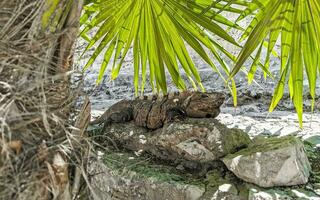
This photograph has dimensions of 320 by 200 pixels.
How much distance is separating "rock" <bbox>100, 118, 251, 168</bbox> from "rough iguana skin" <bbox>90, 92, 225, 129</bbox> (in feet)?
0.15

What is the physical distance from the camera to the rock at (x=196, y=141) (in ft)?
4.98

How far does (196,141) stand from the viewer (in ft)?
5.05

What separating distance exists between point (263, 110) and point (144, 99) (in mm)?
743

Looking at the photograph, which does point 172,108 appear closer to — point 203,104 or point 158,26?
point 203,104

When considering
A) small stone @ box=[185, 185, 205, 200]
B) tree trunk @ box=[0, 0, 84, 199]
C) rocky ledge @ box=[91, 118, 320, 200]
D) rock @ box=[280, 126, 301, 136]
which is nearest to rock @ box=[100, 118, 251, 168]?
rocky ledge @ box=[91, 118, 320, 200]

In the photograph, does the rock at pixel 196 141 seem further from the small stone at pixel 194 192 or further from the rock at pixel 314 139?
the rock at pixel 314 139

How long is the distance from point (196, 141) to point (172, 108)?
212 millimetres

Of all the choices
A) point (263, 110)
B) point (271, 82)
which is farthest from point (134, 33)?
point (271, 82)

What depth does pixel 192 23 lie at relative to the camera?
57.5 inches

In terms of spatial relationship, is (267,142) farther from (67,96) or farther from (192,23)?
(67,96)

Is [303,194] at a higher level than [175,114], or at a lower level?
lower

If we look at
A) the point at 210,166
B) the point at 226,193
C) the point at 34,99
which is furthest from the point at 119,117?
the point at 34,99

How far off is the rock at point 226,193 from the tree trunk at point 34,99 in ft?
2.83

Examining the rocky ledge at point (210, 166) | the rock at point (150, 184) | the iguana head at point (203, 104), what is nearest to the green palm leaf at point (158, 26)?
the iguana head at point (203, 104)
